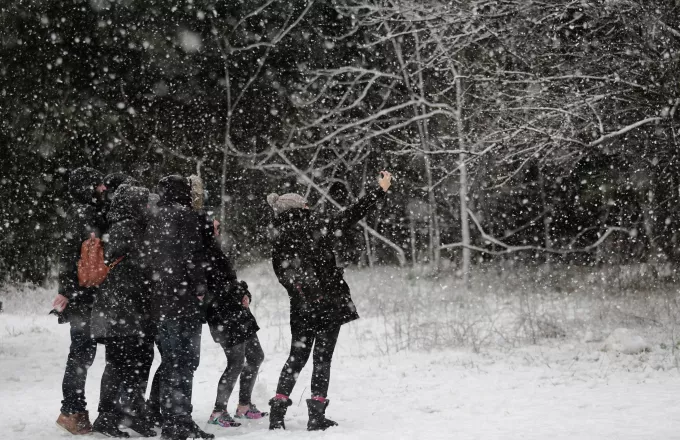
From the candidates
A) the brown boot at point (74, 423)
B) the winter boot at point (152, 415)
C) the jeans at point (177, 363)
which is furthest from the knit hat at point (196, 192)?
the brown boot at point (74, 423)

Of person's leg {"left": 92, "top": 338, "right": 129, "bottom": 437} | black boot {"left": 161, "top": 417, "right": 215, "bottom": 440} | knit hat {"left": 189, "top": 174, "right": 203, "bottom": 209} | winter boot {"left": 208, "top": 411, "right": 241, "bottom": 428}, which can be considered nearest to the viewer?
black boot {"left": 161, "top": 417, "right": 215, "bottom": 440}

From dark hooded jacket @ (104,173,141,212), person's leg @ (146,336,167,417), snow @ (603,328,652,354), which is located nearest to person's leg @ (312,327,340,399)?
person's leg @ (146,336,167,417)

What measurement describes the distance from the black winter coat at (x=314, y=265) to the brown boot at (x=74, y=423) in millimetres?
1865

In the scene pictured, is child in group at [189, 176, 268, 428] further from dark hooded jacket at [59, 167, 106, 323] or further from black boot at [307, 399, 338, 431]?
dark hooded jacket at [59, 167, 106, 323]

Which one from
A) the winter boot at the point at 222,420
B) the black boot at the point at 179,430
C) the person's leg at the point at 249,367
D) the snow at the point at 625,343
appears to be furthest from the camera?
the snow at the point at 625,343

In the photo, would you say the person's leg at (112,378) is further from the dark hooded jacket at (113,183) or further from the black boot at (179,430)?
the dark hooded jacket at (113,183)

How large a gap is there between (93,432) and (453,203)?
15661 millimetres

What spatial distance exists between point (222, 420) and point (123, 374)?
89 cm

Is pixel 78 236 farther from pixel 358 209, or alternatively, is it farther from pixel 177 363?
pixel 358 209

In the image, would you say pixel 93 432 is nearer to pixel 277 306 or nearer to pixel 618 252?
pixel 277 306

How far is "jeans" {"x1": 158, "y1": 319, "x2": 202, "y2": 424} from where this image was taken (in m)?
5.18

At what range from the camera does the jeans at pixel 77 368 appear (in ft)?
18.4

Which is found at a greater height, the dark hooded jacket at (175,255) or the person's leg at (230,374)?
the dark hooded jacket at (175,255)

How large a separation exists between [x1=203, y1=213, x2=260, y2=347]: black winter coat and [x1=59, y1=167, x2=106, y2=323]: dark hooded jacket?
1.00 m
